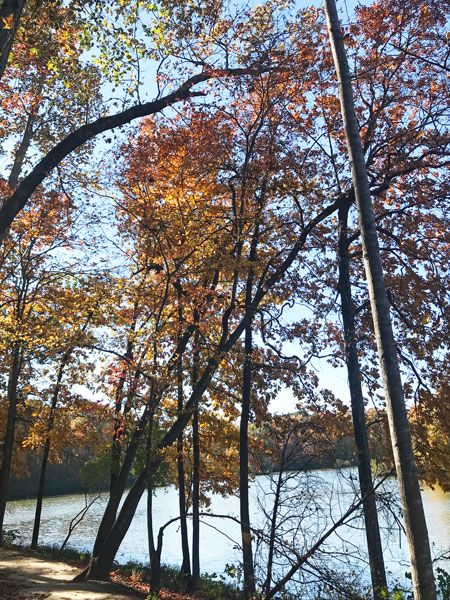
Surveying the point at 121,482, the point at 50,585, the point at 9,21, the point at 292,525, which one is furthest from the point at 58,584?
the point at 9,21

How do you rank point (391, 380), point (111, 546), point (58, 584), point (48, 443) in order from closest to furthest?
1. point (391, 380)
2. point (58, 584)
3. point (111, 546)
4. point (48, 443)

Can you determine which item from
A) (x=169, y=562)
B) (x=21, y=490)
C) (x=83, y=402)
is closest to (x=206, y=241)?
(x=83, y=402)

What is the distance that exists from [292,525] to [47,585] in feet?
17.3

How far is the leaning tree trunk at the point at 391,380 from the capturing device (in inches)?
177

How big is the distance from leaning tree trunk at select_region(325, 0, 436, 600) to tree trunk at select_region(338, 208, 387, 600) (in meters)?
3.78

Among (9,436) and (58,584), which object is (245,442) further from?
(9,436)

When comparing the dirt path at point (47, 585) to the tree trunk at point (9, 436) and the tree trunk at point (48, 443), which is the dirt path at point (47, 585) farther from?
the tree trunk at point (48, 443)

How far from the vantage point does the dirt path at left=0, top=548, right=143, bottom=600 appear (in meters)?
8.22

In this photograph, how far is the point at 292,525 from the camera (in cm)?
721

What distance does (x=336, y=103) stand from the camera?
40.6 ft

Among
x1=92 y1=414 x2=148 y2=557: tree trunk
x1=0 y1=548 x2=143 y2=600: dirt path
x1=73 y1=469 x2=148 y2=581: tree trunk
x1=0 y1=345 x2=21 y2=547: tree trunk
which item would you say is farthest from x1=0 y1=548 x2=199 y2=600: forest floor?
x1=0 y1=345 x2=21 y2=547: tree trunk

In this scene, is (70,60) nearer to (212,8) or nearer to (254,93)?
(212,8)

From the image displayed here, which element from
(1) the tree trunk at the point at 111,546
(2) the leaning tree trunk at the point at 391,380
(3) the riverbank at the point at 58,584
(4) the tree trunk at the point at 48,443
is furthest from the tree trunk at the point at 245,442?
(4) the tree trunk at the point at 48,443

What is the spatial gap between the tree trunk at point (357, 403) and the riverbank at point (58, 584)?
11.6 feet
